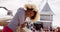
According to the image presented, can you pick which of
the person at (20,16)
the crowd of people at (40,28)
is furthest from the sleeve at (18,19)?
the crowd of people at (40,28)

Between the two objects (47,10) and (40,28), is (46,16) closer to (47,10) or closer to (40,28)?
(47,10)

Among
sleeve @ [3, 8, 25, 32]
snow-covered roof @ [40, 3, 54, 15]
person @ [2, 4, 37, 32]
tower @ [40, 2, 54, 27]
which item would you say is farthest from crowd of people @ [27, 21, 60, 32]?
sleeve @ [3, 8, 25, 32]

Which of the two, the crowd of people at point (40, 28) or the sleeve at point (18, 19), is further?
the crowd of people at point (40, 28)

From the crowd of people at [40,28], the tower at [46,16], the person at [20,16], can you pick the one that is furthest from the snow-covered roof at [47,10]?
the person at [20,16]

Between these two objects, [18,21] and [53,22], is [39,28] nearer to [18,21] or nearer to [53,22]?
[53,22]

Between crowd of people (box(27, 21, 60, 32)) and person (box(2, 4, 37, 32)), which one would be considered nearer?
person (box(2, 4, 37, 32))

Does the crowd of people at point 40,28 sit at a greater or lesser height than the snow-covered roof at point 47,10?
lesser

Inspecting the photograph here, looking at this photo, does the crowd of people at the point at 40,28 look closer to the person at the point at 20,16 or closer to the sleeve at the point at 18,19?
the person at the point at 20,16

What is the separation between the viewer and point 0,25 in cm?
247

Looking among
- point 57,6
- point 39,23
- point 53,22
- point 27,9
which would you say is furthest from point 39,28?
point 27,9

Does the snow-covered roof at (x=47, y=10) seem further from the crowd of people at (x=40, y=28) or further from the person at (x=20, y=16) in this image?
the person at (x=20, y=16)

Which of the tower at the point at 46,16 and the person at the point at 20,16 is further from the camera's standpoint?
the tower at the point at 46,16

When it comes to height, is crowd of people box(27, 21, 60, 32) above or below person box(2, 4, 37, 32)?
below

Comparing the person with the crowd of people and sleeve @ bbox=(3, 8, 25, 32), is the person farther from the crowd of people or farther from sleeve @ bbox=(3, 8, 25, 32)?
the crowd of people
